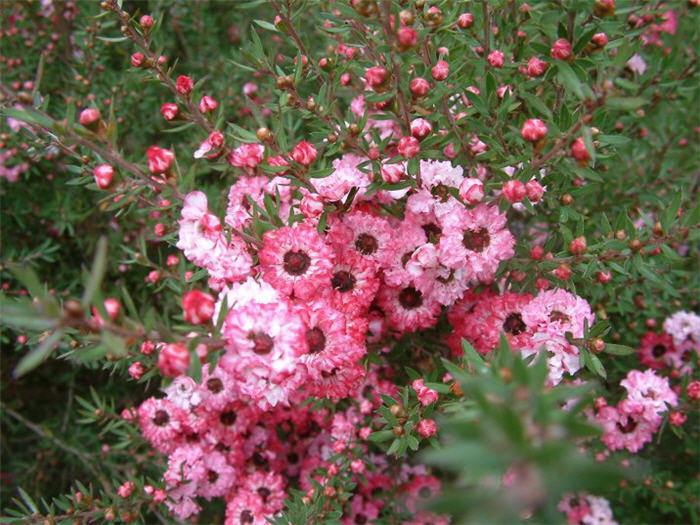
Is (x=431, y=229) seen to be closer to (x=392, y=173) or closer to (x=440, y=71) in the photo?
(x=392, y=173)

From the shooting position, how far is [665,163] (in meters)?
3.01

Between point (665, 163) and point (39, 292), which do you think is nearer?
point (39, 292)

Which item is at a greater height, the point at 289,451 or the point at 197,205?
the point at 197,205

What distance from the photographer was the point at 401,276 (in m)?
1.98

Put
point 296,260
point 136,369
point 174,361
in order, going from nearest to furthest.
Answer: point 174,361
point 296,260
point 136,369

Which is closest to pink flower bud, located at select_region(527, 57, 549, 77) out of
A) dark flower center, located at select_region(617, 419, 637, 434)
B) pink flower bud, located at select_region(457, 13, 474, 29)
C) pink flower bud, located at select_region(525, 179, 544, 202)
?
pink flower bud, located at select_region(457, 13, 474, 29)

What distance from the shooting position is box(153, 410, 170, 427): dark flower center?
253cm

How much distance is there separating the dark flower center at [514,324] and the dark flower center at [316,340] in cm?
76

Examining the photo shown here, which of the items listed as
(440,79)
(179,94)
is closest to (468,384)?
(440,79)

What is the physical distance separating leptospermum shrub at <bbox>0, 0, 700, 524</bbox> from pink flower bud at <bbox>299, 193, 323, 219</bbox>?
0.01 m

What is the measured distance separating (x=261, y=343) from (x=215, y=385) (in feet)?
3.32

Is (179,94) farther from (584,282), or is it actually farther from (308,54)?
(584,282)

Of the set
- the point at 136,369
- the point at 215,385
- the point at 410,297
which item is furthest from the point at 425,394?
the point at 136,369

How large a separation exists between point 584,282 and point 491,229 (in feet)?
1.66
